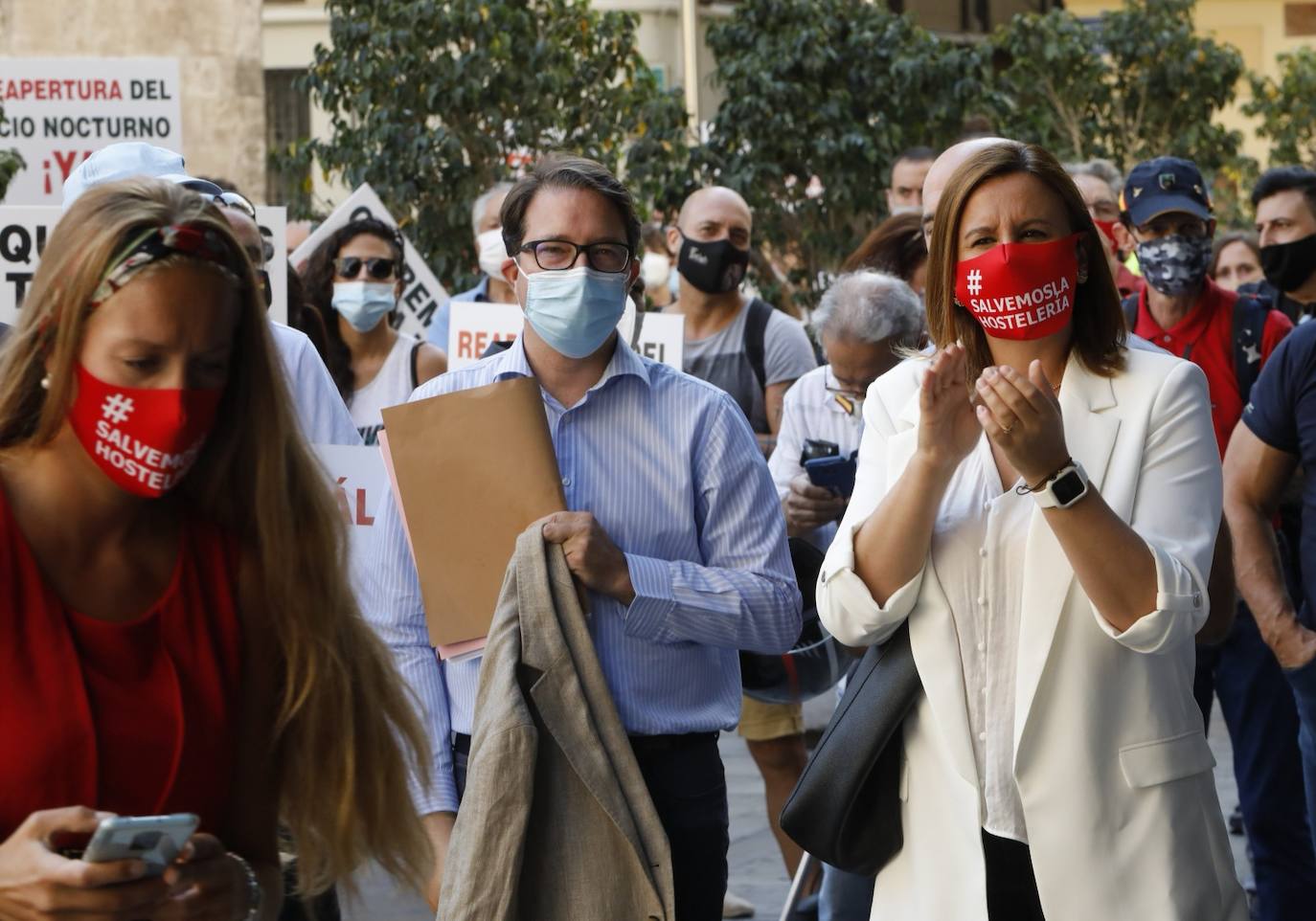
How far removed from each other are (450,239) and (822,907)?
767 centimetres

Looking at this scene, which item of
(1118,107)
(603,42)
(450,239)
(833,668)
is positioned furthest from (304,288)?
(1118,107)

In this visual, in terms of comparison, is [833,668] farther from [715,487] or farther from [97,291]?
[97,291]

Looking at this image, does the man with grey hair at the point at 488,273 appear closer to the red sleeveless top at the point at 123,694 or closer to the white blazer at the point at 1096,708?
the white blazer at the point at 1096,708

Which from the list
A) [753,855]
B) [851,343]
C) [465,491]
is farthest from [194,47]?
[465,491]

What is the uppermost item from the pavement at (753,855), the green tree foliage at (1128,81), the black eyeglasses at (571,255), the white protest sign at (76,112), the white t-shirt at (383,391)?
the green tree foliage at (1128,81)

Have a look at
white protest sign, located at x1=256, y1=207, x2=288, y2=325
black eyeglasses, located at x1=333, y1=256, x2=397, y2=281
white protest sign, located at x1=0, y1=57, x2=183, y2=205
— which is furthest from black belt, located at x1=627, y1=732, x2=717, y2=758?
white protest sign, located at x1=0, y1=57, x2=183, y2=205

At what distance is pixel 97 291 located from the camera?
2611mm

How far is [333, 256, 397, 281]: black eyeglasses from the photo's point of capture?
7500 mm

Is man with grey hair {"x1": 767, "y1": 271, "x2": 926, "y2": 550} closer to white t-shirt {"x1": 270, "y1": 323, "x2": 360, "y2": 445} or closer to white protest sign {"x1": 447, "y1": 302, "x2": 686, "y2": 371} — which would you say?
white t-shirt {"x1": 270, "y1": 323, "x2": 360, "y2": 445}

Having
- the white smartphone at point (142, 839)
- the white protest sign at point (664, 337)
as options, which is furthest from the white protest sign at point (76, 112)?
the white smartphone at point (142, 839)

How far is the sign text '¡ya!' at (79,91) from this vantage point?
31.9ft

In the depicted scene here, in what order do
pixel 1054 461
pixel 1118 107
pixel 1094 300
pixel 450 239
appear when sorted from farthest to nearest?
pixel 1118 107, pixel 450 239, pixel 1094 300, pixel 1054 461

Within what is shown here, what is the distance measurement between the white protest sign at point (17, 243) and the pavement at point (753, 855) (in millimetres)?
2488

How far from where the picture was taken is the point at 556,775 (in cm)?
380
